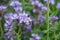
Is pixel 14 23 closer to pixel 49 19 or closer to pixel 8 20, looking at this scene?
pixel 8 20

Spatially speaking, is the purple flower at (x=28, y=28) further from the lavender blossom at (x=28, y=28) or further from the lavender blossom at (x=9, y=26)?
the lavender blossom at (x=9, y=26)

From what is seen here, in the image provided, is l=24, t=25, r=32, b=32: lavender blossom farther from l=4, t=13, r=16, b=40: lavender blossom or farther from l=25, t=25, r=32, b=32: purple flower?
l=4, t=13, r=16, b=40: lavender blossom

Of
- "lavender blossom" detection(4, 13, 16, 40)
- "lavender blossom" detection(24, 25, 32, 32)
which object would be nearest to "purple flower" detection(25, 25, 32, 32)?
"lavender blossom" detection(24, 25, 32, 32)

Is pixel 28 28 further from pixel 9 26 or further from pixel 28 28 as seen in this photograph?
pixel 9 26

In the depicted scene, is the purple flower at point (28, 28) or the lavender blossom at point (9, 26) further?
the purple flower at point (28, 28)

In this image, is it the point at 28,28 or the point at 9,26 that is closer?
the point at 9,26

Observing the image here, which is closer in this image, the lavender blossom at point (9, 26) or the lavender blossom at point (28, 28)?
the lavender blossom at point (9, 26)

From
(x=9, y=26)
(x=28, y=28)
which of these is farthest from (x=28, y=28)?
(x=9, y=26)

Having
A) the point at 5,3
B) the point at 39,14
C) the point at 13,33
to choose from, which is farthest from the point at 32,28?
the point at 5,3

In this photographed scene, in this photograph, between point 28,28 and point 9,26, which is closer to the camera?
point 9,26

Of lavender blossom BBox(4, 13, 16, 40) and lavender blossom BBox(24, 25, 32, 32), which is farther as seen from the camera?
lavender blossom BBox(24, 25, 32, 32)

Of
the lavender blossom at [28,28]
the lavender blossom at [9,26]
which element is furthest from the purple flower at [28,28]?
the lavender blossom at [9,26]
